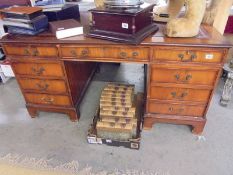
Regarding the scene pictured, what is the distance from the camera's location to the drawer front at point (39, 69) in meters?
1.35

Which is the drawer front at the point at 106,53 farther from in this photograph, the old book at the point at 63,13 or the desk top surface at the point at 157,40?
the old book at the point at 63,13

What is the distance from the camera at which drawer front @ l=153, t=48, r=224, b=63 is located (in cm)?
110

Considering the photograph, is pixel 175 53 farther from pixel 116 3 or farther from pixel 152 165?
pixel 152 165

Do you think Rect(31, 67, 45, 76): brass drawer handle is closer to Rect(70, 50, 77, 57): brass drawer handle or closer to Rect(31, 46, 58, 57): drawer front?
Rect(31, 46, 58, 57): drawer front

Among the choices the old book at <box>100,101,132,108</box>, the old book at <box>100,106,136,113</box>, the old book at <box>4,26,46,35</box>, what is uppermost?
the old book at <box>4,26,46,35</box>

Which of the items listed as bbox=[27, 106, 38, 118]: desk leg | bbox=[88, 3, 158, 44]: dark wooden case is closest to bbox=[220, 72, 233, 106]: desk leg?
bbox=[88, 3, 158, 44]: dark wooden case

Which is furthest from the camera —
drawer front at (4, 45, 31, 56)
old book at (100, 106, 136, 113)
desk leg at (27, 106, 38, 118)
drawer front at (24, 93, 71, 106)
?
desk leg at (27, 106, 38, 118)

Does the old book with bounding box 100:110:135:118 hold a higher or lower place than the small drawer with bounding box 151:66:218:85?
lower

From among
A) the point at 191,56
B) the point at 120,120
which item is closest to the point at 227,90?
the point at 191,56

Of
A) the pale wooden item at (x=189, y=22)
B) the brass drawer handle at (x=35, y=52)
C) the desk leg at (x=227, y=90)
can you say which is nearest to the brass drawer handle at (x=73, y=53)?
the brass drawer handle at (x=35, y=52)

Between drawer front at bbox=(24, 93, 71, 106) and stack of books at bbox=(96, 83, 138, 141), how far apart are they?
31cm

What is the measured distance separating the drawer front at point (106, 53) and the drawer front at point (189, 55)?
83 millimetres

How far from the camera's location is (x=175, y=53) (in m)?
1.13

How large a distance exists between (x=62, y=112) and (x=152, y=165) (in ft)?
2.70
